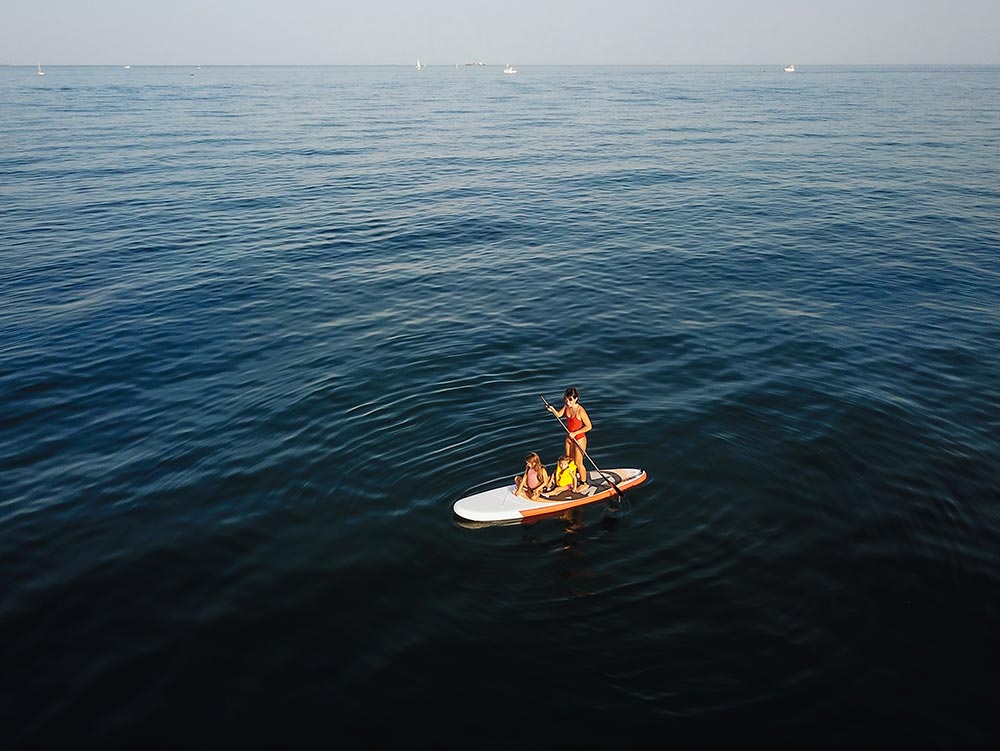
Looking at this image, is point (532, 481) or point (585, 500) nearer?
point (532, 481)

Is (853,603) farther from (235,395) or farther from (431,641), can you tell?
(235,395)

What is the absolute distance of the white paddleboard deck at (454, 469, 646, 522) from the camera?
13742 millimetres

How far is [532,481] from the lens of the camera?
47.0 ft

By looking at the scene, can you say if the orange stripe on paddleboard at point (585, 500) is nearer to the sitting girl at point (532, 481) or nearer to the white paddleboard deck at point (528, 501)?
the white paddleboard deck at point (528, 501)

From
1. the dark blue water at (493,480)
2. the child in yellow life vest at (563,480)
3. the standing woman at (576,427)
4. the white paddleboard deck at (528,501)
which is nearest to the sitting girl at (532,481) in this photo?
the white paddleboard deck at (528,501)

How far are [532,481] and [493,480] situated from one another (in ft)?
4.78

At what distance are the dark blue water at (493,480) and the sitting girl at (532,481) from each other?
0.85m

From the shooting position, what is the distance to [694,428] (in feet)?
56.6

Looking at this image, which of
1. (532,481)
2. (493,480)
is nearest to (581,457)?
(532,481)

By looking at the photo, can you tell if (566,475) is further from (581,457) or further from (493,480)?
(493,480)

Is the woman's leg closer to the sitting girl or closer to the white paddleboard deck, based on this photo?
the white paddleboard deck

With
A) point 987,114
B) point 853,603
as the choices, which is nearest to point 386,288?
point 853,603

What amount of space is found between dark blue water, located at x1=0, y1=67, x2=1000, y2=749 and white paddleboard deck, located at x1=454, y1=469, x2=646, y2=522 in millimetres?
386

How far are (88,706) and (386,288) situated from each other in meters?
21.2
